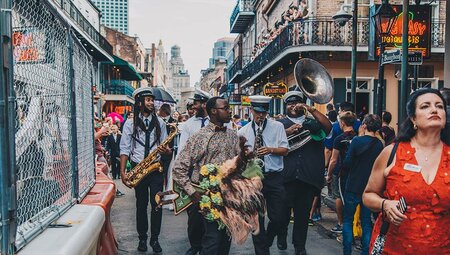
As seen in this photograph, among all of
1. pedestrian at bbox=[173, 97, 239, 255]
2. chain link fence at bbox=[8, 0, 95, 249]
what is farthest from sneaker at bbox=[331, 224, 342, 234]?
chain link fence at bbox=[8, 0, 95, 249]

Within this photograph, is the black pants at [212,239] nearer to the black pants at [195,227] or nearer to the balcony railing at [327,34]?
the black pants at [195,227]

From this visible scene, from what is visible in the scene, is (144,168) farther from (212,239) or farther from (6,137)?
(6,137)

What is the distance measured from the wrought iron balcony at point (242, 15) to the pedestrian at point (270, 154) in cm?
3421

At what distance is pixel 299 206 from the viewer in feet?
22.4

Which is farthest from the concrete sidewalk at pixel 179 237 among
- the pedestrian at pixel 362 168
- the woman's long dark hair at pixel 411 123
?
the woman's long dark hair at pixel 411 123

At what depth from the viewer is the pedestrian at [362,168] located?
605cm

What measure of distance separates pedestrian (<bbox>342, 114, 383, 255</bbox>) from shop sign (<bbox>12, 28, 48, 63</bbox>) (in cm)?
396

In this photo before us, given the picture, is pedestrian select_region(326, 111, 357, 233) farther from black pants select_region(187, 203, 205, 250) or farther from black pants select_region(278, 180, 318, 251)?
black pants select_region(187, 203, 205, 250)

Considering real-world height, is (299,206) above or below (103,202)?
below

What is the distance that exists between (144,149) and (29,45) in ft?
14.1

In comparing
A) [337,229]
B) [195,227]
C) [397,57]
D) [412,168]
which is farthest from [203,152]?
[397,57]

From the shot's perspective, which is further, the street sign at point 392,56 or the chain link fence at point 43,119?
the street sign at point 392,56

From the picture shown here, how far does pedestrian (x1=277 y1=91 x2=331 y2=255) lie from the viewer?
6.72 meters

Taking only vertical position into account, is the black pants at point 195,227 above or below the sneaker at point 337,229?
above
